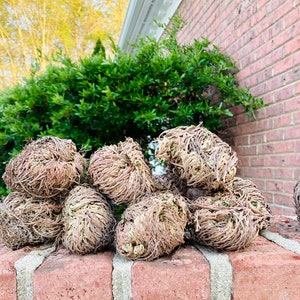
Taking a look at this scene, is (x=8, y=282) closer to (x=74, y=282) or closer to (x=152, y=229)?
(x=74, y=282)

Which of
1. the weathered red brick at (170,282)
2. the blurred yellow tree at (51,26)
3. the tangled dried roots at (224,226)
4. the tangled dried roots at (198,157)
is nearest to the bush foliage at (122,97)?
the tangled dried roots at (198,157)

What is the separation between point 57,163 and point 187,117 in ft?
5.37

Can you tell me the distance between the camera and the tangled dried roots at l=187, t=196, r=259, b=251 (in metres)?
0.96

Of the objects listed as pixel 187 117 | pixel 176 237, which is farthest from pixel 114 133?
pixel 176 237

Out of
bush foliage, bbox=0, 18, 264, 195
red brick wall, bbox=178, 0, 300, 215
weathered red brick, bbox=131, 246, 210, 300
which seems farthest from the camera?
bush foliage, bbox=0, 18, 264, 195

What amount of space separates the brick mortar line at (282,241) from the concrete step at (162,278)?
0.06 m

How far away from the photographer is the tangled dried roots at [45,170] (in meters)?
1.05

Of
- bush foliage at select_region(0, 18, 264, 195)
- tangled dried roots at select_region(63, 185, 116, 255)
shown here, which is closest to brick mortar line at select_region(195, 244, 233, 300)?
tangled dried roots at select_region(63, 185, 116, 255)

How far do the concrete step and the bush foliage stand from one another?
4.99 ft

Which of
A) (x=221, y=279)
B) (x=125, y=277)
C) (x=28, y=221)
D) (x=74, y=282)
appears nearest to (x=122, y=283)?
(x=125, y=277)

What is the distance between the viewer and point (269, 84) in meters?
2.43

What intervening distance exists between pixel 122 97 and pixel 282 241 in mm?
1635

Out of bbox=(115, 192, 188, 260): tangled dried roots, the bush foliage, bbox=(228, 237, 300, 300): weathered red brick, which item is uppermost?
the bush foliage

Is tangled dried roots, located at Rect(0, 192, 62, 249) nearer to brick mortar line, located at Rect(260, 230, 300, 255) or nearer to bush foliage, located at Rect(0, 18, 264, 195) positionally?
brick mortar line, located at Rect(260, 230, 300, 255)
